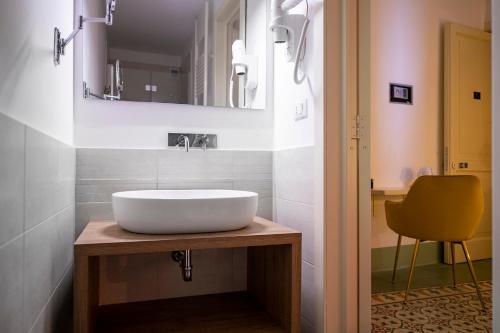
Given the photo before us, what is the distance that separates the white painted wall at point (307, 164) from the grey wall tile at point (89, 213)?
2.85 feet

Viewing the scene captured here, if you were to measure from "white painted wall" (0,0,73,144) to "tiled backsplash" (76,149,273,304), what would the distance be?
268 millimetres

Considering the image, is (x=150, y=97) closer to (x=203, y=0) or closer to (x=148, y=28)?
(x=148, y=28)

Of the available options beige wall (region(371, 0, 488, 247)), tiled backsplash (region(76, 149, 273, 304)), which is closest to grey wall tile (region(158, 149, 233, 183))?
tiled backsplash (region(76, 149, 273, 304))

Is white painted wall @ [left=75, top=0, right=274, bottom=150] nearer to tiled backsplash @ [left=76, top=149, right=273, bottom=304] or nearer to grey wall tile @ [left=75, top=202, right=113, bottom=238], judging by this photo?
tiled backsplash @ [left=76, top=149, right=273, bottom=304]

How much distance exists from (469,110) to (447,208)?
58.9 inches

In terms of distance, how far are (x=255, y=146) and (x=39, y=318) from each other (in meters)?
1.26

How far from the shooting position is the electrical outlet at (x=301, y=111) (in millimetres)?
1611

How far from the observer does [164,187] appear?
1751mm

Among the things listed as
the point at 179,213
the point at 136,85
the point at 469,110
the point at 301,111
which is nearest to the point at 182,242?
the point at 179,213

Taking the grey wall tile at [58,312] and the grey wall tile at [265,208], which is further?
the grey wall tile at [265,208]

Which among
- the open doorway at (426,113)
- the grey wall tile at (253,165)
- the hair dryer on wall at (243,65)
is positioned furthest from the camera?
the open doorway at (426,113)

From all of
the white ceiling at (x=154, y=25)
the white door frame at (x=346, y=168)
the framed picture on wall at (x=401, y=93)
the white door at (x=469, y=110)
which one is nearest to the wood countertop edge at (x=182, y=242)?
the white door frame at (x=346, y=168)

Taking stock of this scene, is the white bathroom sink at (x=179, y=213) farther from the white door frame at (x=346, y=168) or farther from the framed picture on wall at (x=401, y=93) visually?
the framed picture on wall at (x=401, y=93)

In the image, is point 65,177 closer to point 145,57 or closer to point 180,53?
point 145,57
